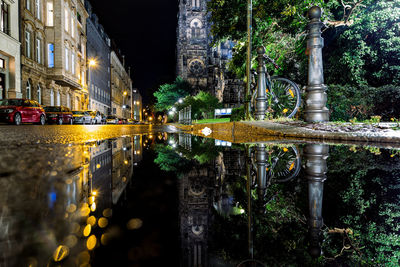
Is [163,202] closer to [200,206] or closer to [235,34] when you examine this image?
[200,206]

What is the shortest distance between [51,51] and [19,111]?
13897 millimetres

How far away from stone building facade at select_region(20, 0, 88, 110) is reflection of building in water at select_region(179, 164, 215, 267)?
2267 cm

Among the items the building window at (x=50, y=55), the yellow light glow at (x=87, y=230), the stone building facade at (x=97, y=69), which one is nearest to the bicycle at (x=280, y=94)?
the yellow light glow at (x=87, y=230)

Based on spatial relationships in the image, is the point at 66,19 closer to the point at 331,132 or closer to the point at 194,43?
the point at 331,132

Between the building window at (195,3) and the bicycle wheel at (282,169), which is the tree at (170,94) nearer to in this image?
the building window at (195,3)

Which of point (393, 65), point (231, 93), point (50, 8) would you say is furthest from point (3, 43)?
point (231, 93)

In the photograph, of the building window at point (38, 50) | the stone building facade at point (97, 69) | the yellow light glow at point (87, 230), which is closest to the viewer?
the yellow light glow at point (87, 230)

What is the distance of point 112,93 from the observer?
5441 centimetres

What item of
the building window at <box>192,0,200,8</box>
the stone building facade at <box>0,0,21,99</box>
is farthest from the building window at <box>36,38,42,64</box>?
the building window at <box>192,0,200,8</box>

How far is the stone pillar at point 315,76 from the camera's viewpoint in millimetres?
5129

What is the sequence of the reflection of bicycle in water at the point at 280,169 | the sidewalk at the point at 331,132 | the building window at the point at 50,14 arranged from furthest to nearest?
the building window at the point at 50,14 → the sidewalk at the point at 331,132 → the reflection of bicycle in water at the point at 280,169

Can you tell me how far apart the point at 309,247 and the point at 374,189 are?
1009mm

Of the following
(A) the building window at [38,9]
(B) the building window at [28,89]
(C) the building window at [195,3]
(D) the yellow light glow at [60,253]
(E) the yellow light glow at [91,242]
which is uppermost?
(C) the building window at [195,3]

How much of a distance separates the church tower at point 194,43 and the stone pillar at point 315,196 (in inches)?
2563
